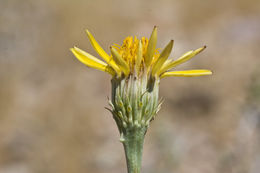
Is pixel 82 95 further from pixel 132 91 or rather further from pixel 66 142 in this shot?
pixel 132 91

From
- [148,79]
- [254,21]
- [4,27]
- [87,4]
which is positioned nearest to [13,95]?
[4,27]

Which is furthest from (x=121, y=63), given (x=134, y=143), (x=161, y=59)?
(x=134, y=143)

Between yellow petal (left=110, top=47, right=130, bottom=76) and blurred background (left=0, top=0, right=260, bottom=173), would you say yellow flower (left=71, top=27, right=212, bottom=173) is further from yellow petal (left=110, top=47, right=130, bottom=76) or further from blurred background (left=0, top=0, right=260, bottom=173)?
blurred background (left=0, top=0, right=260, bottom=173)

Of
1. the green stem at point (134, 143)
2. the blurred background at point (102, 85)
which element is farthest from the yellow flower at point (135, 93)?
the blurred background at point (102, 85)

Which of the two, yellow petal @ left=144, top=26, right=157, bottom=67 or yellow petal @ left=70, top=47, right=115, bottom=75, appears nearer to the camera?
yellow petal @ left=144, top=26, right=157, bottom=67

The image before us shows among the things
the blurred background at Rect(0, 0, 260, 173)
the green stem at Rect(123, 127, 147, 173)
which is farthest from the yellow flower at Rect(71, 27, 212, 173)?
the blurred background at Rect(0, 0, 260, 173)
